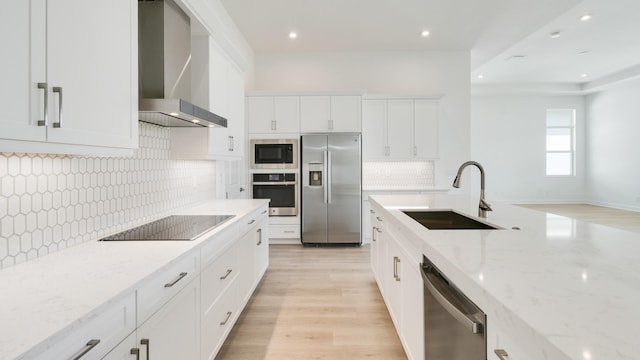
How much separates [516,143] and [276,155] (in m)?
7.61

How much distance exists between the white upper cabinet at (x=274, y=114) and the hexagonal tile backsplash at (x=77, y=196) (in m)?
2.44

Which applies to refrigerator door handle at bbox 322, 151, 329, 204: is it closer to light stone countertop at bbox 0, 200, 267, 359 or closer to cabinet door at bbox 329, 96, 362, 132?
cabinet door at bbox 329, 96, 362, 132

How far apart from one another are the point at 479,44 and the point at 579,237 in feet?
15.5

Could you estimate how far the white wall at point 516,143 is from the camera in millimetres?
9211

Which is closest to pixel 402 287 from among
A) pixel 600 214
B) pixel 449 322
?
pixel 449 322

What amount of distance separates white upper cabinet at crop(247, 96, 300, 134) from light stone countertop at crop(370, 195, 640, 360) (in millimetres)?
3560

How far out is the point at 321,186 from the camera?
4.81 meters

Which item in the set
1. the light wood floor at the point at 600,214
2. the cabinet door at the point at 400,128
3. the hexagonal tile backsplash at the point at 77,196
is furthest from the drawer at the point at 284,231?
the light wood floor at the point at 600,214

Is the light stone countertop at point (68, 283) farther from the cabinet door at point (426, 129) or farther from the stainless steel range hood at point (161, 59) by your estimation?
the cabinet door at point (426, 129)

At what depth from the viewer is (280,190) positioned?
4.91 meters

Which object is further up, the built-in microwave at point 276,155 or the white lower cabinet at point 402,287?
the built-in microwave at point 276,155

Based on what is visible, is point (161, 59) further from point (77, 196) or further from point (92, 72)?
point (77, 196)

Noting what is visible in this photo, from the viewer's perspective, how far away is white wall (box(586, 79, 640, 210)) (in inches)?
314

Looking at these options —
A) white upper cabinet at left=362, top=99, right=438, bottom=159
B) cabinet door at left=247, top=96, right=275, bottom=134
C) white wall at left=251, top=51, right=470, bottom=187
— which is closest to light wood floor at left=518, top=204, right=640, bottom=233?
white wall at left=251, top=51, right=470, bottom=187
